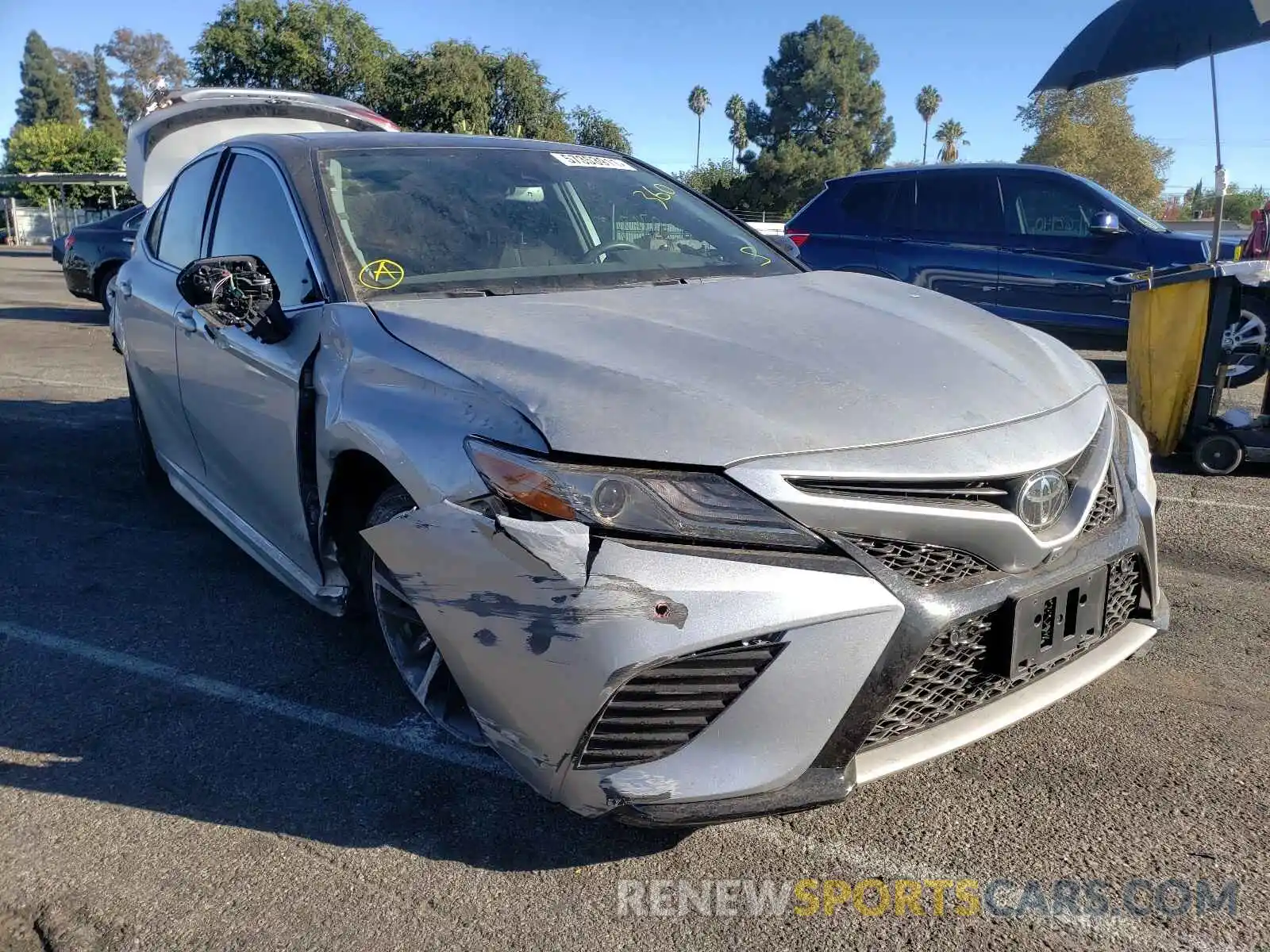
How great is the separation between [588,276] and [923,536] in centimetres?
152

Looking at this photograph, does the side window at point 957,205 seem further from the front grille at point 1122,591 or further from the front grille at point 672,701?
the front grille at point 672,701

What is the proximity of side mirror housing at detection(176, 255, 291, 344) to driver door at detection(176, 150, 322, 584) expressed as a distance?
50mm

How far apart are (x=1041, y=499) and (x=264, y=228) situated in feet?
8.37

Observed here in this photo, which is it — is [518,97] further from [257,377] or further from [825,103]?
[257,377]

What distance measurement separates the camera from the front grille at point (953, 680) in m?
2.01

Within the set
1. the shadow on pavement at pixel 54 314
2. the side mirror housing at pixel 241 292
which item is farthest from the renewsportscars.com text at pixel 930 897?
the shadow on pavement at pixel 54 314

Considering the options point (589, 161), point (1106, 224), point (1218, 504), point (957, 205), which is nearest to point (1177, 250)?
point (1106, 224)

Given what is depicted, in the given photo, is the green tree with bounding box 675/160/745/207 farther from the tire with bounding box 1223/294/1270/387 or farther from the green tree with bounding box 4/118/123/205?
the tire with bounding box 1223/294/1270/387

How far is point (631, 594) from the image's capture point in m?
1.85

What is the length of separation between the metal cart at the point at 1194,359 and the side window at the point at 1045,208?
2976 mm

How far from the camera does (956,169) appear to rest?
8836 millimetres

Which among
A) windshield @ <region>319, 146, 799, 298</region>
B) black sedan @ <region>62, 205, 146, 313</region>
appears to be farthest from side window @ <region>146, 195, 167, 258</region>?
black sedan @ <region>62, 205, 146, 313</region>

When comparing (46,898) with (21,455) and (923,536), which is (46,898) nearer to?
(923,536)

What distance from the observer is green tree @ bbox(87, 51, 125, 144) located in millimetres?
94875
